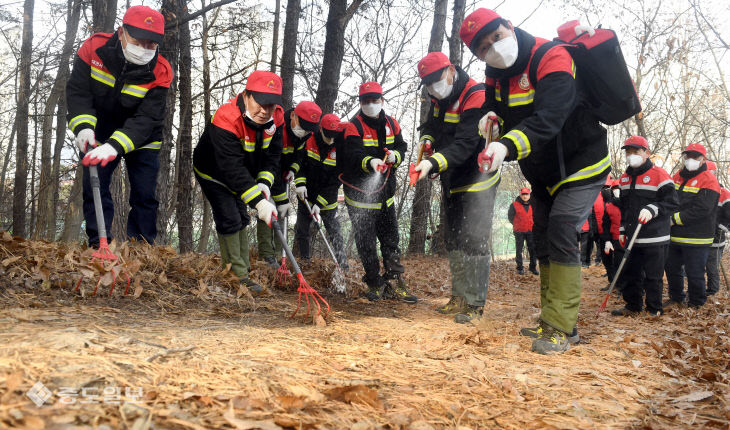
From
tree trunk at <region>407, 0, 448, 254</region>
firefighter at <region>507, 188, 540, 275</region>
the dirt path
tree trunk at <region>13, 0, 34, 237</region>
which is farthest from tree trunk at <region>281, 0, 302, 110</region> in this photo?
tree trunk at <region>13, 0, 34, 237</region>

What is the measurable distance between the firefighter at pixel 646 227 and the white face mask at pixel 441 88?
2651 mm

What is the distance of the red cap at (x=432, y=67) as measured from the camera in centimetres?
438

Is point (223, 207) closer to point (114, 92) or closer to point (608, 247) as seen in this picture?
point (114, 92)

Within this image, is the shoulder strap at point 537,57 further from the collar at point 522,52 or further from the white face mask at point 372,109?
the white face mask at point 372,109

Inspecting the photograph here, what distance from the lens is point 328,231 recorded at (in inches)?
286

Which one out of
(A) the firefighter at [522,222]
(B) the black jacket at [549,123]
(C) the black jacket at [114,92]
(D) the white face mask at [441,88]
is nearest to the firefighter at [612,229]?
(A) the firefighter at [522,222]

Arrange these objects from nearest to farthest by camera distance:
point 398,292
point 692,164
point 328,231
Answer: point 398,292 < point 692,164 < point 328,231

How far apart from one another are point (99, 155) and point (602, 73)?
3.62m

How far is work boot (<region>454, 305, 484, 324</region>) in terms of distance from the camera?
4.04m

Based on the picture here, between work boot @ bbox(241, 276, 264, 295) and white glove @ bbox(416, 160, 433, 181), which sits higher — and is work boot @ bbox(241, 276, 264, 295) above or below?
below

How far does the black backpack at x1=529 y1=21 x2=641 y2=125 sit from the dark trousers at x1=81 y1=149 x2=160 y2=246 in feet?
11.2

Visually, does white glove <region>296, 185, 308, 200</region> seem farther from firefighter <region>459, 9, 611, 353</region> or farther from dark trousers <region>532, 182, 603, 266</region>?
dark trousers <region>532, 182, 603, 266</region>

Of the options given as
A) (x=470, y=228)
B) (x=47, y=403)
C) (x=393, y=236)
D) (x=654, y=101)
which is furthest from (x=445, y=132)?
(x=654, y=101)

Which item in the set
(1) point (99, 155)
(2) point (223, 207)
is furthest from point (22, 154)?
(1) point (99, 155)
